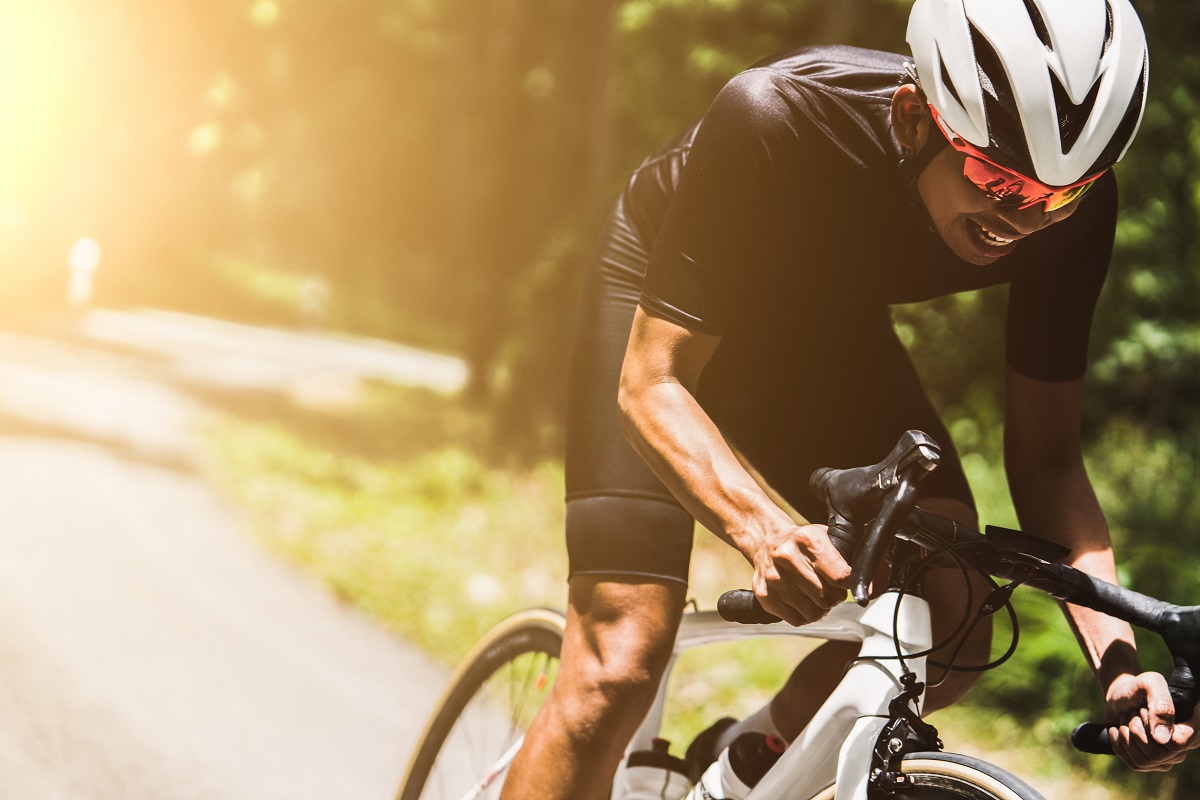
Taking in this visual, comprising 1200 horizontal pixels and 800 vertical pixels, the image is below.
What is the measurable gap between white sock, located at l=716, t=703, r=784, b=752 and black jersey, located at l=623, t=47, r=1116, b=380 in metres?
0.74

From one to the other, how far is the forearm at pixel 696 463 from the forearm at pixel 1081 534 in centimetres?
64

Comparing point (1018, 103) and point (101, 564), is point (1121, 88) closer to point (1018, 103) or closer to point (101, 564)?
point (1018, 103)

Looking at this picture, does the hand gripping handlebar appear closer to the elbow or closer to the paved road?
the elbow

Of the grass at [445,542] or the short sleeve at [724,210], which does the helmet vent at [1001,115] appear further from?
the grass at [445,542]

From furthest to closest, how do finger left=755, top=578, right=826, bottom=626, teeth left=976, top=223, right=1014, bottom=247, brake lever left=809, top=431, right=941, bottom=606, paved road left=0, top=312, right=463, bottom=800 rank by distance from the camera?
1. paved road left=0, top=312, right=463, bottom=800
2. teeth left=976, top=223, right=1014, bottom=247
3. finger left=755, top=578, right=826, bottom=626
4. brake lever left=809, top=431, right=941, bottom=606

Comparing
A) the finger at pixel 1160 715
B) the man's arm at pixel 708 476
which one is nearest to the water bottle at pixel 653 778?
the man's arm at pixel 708 476

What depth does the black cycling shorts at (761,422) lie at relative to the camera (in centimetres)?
244

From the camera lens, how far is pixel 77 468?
29.5 ft

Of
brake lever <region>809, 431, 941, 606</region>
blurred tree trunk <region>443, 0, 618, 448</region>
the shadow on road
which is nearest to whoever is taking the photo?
brake lever <region>809, 431, 941, 606</region>

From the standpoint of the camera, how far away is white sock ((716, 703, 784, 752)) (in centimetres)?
253

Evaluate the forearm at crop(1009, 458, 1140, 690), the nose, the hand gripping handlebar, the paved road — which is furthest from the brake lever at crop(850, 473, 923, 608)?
the paved road

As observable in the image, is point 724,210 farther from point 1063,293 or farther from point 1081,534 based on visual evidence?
point 1081,534

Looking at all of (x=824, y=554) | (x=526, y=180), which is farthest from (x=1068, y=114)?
(x=526, y=180)

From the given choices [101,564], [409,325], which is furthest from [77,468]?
[409,325]
